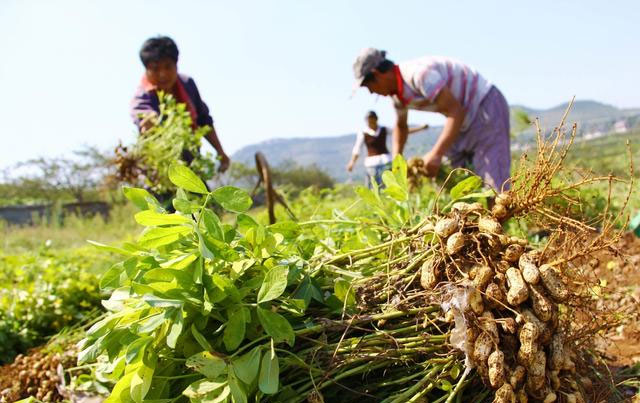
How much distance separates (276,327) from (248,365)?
0.32 feet

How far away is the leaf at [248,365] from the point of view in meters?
1.08

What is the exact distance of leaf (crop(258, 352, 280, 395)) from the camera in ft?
3.50

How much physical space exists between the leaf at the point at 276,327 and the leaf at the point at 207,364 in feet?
0.38

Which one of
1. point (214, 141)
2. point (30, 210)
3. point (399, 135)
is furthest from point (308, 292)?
point (30, 210)

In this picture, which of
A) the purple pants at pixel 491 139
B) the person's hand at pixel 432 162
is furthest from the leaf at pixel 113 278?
the purple pants at pixel 491 139

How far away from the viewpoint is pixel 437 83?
11.2 feet

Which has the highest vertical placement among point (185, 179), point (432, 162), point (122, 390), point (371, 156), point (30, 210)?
point (185, 179)

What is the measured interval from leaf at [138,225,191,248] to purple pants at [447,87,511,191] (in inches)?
112

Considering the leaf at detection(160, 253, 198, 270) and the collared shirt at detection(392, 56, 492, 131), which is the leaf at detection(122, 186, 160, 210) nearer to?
the leaf at detection(160, 253, 198, 270)

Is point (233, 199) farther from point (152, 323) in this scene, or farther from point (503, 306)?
point (503, 306)

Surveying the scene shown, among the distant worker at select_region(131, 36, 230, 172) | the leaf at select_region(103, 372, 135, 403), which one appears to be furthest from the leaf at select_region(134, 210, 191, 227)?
the distant worker at select_region(131, 36, 230, 172)

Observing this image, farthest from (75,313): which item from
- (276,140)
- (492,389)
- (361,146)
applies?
(276,140)

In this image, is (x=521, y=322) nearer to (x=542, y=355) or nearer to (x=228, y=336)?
(x=542, y=355)

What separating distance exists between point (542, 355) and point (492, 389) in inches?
5.5
